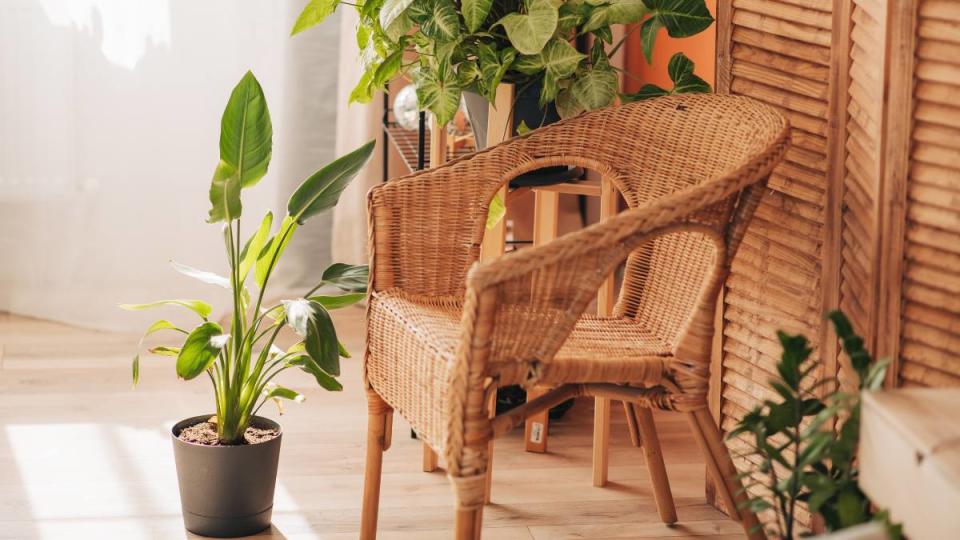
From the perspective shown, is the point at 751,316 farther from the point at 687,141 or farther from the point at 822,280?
the point at 687,141

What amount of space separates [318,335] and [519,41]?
23.9 inches

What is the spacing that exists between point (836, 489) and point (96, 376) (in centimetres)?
204

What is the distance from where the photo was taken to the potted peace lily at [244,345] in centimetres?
197

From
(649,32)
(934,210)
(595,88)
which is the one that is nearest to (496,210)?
(595,88)

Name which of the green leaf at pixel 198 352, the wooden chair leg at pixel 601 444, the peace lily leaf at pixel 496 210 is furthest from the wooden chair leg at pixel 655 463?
the green leaf at pixel 198 352

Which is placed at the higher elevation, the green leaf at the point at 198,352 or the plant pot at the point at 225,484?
the green leaf at the point at 198,352

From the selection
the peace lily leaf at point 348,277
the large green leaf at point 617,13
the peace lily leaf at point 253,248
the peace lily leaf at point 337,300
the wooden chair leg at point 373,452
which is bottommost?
the wooden chair leg at point 373,452

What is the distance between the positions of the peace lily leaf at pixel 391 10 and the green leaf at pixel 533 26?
0.17m

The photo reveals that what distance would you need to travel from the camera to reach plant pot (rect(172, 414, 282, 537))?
2.06m

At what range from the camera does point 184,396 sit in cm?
288

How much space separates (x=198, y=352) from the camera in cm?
197

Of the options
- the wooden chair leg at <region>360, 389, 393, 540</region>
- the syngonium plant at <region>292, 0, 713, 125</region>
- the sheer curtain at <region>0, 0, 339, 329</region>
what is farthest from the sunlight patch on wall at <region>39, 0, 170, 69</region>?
the wooden chair leg at <region>360, 389, 393, 540</region>

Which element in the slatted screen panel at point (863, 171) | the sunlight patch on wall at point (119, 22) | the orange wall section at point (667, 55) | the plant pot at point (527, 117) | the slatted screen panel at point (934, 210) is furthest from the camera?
the sunlight patch on wall at point (119, 22)

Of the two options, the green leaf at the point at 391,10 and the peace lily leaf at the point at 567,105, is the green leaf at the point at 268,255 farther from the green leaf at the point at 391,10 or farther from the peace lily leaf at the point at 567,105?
the peace lily leaf at the point at 567,105
